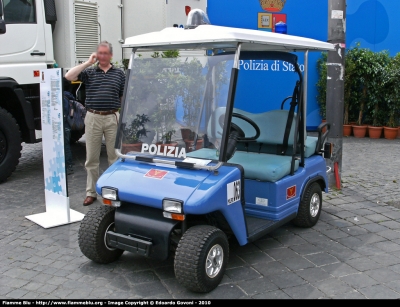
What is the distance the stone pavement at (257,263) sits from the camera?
371 cm

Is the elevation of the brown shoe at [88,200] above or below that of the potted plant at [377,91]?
below

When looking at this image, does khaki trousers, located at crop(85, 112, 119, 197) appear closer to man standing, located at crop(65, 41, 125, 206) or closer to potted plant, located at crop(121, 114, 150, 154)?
man standing, located at crop(65, 41, 125, 206)

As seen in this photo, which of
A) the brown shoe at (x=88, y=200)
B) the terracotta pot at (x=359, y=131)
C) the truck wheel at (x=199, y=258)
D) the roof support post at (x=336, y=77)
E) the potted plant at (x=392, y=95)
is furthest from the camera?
the terracotta pot at (x=359, y=131)

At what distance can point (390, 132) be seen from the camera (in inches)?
387

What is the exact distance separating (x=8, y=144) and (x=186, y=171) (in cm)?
370

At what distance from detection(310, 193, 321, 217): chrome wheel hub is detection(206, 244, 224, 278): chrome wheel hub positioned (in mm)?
1647

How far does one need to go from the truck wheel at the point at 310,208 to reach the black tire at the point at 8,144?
3.91 m

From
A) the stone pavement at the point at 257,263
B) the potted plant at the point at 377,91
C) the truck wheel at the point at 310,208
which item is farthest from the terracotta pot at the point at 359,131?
the truck wheel at the point at 310,208

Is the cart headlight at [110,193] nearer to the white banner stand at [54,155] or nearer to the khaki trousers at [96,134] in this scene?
the white banner stand at [54,155]

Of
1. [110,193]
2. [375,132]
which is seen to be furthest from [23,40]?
[375,132]

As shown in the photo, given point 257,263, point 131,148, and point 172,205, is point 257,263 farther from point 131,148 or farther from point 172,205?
point 131,148

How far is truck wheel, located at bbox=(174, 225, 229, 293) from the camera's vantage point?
3492 mm

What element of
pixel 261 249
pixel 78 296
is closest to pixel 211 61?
pixel 261 249

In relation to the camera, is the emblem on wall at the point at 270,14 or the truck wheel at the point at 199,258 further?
the emblem on wall at the point at 270,14
